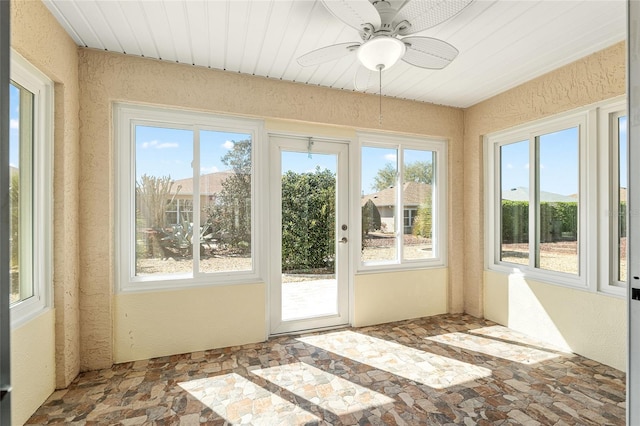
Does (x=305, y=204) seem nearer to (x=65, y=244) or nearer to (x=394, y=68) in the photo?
(x=394, y=68)

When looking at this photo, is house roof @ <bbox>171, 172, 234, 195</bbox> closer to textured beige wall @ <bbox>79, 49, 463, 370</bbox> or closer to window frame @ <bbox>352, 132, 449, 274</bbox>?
textured beige wall @ <bbox>79, 49, 463, 370</bbox>

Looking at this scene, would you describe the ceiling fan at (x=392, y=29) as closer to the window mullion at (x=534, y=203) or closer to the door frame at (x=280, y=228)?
the door frame at (x=280, y=228)

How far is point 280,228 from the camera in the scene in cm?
325

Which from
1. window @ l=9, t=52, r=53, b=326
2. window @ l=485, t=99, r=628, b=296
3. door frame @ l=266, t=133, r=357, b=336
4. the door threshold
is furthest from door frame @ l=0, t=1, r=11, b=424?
window @ l=485, t=99, r=628, b=296

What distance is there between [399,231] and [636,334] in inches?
112

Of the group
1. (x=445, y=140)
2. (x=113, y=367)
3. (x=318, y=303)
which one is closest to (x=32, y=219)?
(x=113, y=367)

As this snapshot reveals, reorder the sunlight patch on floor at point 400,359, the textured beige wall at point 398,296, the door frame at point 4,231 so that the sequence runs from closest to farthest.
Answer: the door frame at point 4,231, the sunlight patch on floor at point 400,359, the textured beige wall at point 398,296

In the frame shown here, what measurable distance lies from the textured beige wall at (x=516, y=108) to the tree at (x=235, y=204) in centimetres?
266

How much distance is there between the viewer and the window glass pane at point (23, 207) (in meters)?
1.97

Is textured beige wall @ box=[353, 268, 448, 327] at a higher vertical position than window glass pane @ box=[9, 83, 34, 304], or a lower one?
lower

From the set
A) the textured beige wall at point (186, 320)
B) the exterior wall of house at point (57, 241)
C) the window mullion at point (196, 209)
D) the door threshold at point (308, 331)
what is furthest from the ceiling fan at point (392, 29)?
the door threshold at point (308, 331)

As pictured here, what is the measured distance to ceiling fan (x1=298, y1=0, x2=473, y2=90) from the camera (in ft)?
5.18

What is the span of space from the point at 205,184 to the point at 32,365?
175 centimetres

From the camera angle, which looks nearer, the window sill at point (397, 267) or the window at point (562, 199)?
the window at point (562, 199)
